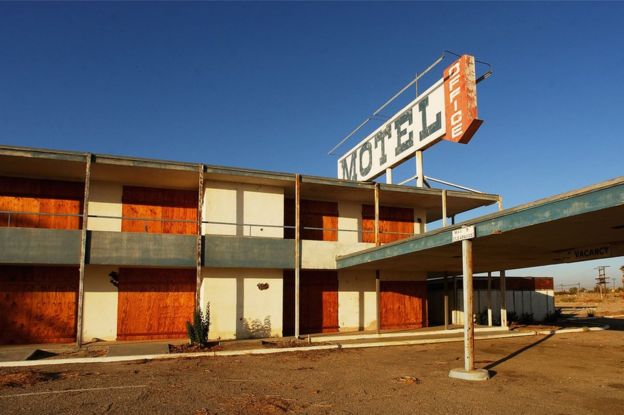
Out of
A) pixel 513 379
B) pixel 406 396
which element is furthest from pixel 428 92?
pixel 406 396

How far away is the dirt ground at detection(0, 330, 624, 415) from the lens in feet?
28.1

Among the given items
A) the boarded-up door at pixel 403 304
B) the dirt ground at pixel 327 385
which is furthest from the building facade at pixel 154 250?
the dirt ground at pixel 327 385

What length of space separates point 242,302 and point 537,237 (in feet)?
37.1

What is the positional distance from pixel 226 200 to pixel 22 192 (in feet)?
24.6

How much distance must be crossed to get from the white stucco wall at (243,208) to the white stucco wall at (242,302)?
5.58ft

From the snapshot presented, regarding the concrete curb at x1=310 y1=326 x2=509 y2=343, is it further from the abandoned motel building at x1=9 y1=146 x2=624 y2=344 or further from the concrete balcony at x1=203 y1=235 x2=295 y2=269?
the concrete balcony at x1=203 y1=235 x2=295 y2=269

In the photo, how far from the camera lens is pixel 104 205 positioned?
19.0 metres

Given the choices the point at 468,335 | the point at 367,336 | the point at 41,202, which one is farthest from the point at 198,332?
the point at 468,335

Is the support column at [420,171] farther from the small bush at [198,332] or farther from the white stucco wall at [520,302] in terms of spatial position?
the small bush at [198,332]

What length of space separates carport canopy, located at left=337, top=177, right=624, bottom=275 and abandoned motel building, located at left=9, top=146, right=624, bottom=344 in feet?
0.53

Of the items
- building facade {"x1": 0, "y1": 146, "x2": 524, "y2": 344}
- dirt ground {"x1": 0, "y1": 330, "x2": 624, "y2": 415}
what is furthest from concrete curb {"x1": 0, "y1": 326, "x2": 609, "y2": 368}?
building facade {"x1": 0, "y1": 146, "x2": 524, "y2": 344}

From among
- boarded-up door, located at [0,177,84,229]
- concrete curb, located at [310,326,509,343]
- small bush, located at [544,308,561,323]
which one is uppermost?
boarded-up door, located at [0,177,84,229]

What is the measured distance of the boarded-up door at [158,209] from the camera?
1928 centimetres

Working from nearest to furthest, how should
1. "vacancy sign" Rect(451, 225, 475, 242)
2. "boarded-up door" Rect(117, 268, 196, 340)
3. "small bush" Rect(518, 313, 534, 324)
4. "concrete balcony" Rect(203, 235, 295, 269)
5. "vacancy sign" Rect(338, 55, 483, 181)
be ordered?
"vacancy sign" Rect(451, 225, 475, 242) → "concrete balcony" Rect(203, 235, 295, 269) → "vacancy sign" Rect(338, 55, 483, 181) → "boarded-up door" Rect(117, 268, 196, 340) → "small bush" Rect(518, 313, 534, 324)
